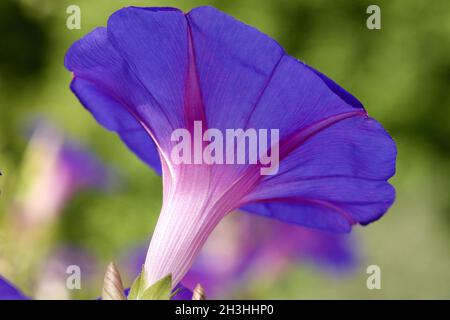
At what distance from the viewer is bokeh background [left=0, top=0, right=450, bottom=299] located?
272cm

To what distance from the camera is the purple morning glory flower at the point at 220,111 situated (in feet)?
1.88

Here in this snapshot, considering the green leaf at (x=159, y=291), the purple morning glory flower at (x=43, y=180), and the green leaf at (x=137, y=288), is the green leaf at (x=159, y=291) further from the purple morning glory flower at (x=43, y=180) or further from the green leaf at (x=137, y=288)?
the purple morning glory flower at (x=43, y=180)

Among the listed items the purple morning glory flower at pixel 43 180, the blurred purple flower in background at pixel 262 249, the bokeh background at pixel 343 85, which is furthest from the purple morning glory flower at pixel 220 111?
the bokeh background at pixel 343 85

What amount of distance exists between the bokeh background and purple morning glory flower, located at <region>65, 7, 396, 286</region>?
79.7 inches

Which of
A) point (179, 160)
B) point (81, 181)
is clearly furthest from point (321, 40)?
point (179, 160)

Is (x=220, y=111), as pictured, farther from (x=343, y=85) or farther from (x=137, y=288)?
(x=343, y=85)

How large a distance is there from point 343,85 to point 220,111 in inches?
87.2

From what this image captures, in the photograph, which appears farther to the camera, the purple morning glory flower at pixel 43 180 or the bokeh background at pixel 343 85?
the bokeh background at pixel 343 85

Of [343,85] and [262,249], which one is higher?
[343,85]

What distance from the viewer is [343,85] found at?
2762 mm

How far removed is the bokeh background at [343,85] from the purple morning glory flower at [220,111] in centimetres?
202

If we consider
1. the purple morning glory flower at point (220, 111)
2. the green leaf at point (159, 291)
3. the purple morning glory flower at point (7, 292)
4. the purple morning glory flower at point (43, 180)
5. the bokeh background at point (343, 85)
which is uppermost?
the bokeh background at point (343, 85)

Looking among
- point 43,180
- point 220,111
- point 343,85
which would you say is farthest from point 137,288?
point 343,85
